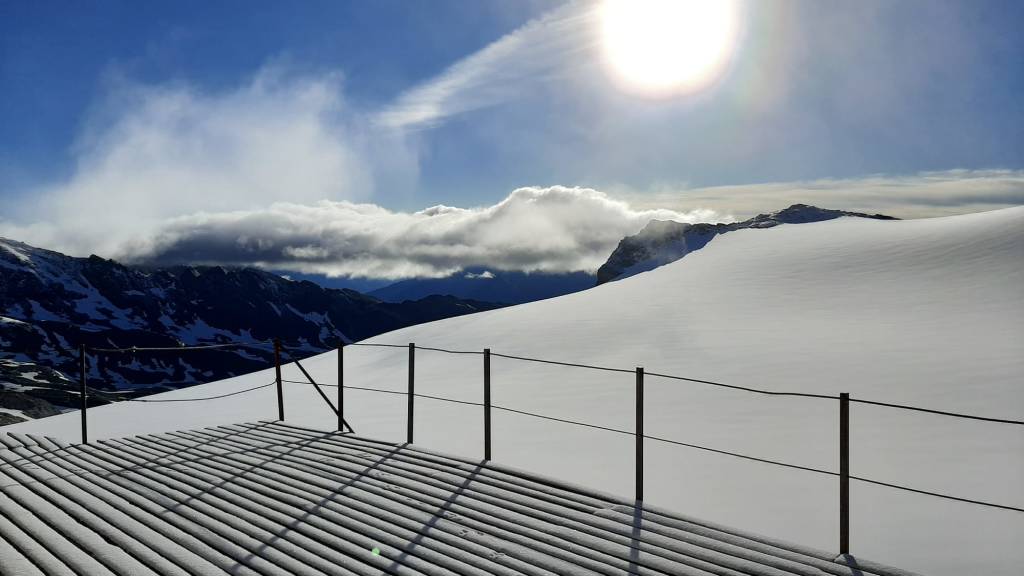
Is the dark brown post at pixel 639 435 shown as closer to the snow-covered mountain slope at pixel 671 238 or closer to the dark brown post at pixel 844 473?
the dark brown post at pixel 844 473

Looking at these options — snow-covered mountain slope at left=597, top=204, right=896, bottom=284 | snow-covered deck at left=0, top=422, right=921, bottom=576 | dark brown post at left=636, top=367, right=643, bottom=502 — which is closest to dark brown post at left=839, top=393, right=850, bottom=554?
snow-covered deck at left=0, top=422, right=921, bottom=576

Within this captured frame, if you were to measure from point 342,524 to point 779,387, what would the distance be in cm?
1066

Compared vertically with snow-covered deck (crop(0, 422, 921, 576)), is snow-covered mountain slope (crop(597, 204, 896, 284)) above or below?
above

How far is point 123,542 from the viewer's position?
4.80 metres

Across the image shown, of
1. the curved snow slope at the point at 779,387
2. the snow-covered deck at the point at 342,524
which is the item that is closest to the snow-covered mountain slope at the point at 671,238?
the curved snow slope at the point at 779,387

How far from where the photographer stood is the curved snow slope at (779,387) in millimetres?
7781

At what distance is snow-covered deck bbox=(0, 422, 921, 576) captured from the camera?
14.6 ft

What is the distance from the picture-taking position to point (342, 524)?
5211mm

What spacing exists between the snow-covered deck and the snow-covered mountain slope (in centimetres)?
6520

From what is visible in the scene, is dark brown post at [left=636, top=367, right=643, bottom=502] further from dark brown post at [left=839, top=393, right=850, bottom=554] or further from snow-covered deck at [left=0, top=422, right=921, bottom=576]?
dark brown post at [left=839, top=393, right=850, bottom=554]

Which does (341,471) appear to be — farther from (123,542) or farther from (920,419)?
(920,419)

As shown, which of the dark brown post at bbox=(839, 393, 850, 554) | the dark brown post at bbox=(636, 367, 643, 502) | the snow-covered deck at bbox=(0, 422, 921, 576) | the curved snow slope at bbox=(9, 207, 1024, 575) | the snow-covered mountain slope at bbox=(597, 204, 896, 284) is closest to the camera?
the snow-covered deck at bbox=(0, 422, 921, 576)

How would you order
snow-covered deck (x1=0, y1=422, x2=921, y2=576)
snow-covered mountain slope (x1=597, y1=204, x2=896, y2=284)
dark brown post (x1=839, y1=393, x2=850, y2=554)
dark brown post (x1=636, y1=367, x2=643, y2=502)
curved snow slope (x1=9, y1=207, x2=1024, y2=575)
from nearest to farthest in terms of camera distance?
1. snow-covered deck (x1=0, y1=422, x2=921, y2=576)
2. dark brown post (x1=839, y1=393, x2=850, y2=554)
3. dark brown post (x1=636, y1=367, x2=643, y2=502)
4. curved snow slope (x1=9, y1=207, x2=1024, y2=575)
5. snow-covered mountain slope (x1=597, y1=204, x2=896, y2=284)

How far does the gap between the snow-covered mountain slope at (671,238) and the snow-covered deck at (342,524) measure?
6520 cm
